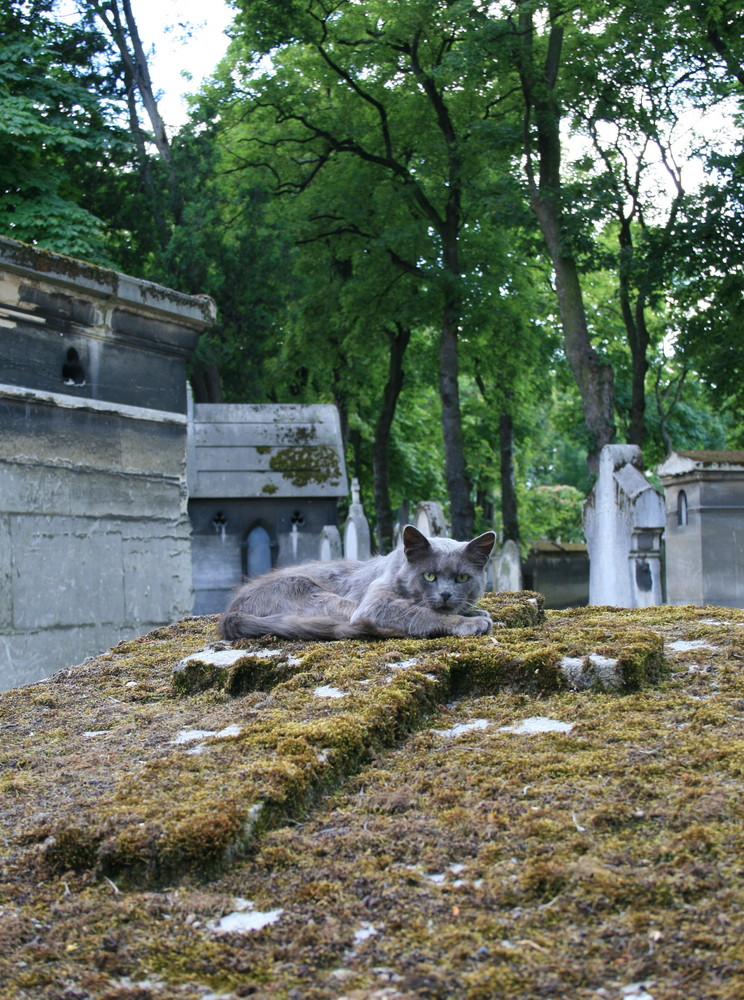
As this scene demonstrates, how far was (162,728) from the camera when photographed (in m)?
3.29

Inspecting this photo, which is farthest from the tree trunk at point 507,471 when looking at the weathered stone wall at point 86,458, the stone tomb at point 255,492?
the weathered stone wall at point 86,458

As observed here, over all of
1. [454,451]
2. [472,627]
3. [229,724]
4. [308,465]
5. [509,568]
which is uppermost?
[454,451]

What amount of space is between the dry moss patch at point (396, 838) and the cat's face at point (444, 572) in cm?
117

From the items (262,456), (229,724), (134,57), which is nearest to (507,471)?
(262,456)

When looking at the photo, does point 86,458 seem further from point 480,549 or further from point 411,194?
point 411,194

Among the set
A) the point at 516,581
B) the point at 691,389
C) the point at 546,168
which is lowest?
the point at 516,581

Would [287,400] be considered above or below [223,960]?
above

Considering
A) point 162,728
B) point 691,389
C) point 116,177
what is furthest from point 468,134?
point 162,728

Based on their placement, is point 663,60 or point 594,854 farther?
point 663,60

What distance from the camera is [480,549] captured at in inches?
207

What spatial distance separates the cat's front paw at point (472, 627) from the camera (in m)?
4.38

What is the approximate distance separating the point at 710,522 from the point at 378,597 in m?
7.79

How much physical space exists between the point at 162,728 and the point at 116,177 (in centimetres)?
2226

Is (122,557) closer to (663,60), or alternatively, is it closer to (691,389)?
(663,60)
